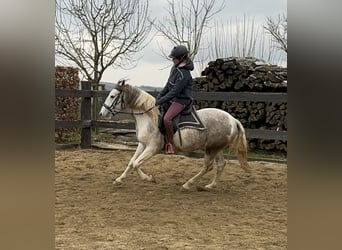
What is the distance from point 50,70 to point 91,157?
6618mm

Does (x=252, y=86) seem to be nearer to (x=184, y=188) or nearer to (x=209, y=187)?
(x=209, y=187)

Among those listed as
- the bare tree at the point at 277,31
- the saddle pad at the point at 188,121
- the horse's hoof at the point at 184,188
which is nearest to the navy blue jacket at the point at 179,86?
the saddle pad at the point at 188,121

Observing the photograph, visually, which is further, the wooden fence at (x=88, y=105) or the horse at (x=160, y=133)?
the wooden fence at (x=88, y=105)

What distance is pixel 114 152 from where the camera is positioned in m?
8.10

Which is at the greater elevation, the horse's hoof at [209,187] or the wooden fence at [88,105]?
the wooden fence at [88,105]

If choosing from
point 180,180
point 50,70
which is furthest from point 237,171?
point 50,70

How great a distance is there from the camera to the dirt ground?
3.44 m

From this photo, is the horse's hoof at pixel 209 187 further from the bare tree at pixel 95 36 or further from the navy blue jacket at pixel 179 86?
the bare tree at pixel 95 36

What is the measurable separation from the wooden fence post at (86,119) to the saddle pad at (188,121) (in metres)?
3.79

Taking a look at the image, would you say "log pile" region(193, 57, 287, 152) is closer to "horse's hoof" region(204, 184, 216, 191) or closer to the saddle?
"horse's hoof" region(204, 184, 216, 191)

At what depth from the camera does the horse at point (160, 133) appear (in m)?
5.09

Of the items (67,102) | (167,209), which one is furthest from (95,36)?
(167,209)
